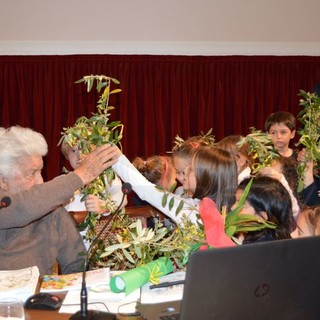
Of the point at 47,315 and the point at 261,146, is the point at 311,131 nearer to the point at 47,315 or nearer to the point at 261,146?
the point at 261,146

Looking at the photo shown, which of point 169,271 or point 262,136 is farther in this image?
point 262,136

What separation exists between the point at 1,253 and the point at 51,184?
45 centimetres

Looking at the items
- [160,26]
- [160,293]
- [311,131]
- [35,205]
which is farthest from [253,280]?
[160,26]

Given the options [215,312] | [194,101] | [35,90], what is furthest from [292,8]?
[215,312]

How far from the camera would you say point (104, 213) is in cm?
288

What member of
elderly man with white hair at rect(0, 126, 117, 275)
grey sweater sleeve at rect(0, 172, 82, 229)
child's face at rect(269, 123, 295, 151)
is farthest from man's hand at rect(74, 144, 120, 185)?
child's face at rect(269, 123, 295, 151)

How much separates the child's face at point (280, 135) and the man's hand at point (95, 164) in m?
2.25

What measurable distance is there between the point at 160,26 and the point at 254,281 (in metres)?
A: 4.57

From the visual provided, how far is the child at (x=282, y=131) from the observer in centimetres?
431

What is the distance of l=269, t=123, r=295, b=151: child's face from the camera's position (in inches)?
170

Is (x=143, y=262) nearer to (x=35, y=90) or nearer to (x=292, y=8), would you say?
(x=35, y=90)

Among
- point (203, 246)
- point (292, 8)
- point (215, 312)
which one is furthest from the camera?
point (292, 8)

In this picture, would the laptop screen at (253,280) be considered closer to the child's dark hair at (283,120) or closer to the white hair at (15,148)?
the white hair at (15,148)

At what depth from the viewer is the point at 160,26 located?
546 cm
